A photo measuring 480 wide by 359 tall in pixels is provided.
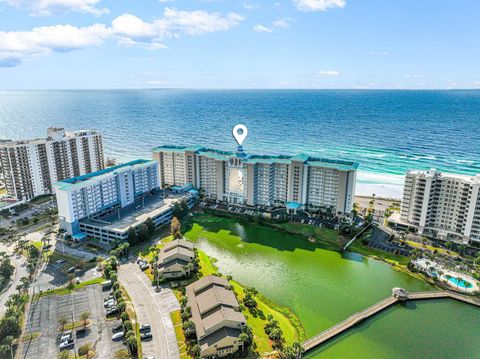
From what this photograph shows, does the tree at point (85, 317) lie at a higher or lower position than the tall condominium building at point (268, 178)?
lower

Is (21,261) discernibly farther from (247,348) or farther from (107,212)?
(247,348)

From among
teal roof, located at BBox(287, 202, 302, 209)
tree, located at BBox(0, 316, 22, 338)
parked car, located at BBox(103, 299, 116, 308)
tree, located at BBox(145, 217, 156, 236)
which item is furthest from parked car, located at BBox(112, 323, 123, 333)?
teal roof, located at BBox(287, 202, 302, 209)

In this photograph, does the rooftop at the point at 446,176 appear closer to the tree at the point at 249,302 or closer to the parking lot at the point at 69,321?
the tree at the point at 249,302

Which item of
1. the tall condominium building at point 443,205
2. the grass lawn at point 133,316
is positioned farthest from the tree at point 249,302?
the tall condominium building at point 443,205

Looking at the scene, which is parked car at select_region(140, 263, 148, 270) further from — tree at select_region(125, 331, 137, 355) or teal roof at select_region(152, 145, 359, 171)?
teal roof at select_region(152, 145, 359, 171)

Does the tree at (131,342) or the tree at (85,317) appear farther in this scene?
the tree at (85,317)

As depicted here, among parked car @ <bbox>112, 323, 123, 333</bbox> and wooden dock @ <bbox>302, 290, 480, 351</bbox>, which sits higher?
parked car @ <bbox>112, 323, 123, 333</bbox>
